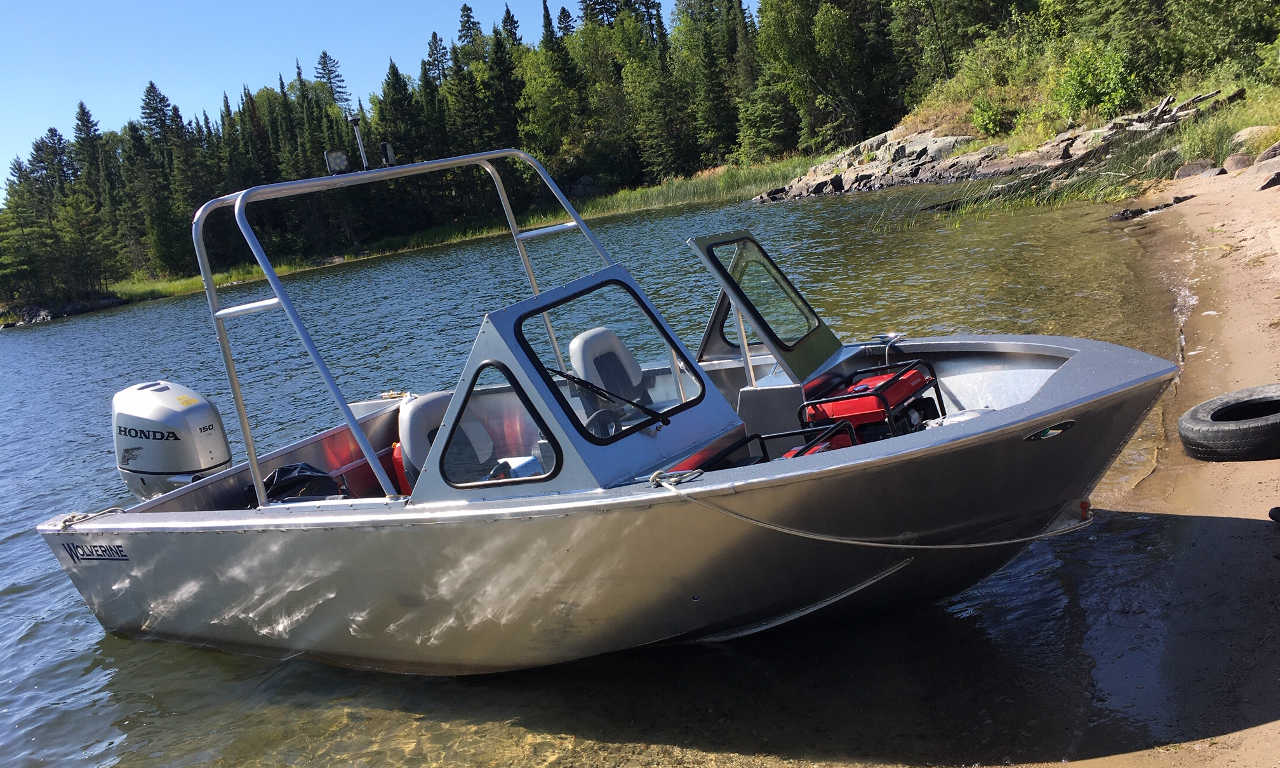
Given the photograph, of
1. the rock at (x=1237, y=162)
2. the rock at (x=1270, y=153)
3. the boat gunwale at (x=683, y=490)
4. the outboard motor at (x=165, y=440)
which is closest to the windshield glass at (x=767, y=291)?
the boat gunwale at (x=683, y=490)

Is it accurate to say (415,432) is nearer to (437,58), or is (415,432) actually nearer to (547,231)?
(547,231)

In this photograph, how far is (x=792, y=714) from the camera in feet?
14.2

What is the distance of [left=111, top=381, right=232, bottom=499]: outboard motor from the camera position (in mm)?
6520

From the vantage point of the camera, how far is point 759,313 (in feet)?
18.7

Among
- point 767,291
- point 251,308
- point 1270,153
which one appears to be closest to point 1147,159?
point 1270,153

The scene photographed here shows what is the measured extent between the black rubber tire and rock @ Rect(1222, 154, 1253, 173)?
1412cm

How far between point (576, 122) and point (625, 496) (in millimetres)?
81832

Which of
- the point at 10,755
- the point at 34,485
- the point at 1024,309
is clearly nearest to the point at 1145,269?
the point at 1024,309

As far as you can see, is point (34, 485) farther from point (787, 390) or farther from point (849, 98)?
point (849, 98)

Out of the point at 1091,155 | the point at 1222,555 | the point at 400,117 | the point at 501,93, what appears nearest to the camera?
the point at 1222,555

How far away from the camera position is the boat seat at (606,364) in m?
4.91

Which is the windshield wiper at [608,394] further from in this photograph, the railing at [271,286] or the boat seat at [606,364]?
the railing at [271,286]

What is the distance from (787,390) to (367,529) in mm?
2506

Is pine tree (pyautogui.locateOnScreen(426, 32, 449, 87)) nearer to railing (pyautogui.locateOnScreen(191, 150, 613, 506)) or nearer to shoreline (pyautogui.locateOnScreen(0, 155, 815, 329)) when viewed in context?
shoreline (pyautogui.locateOnScreen(0, 155, 815, 329))
